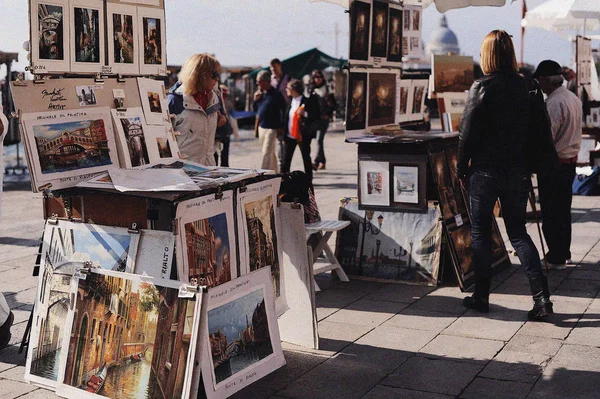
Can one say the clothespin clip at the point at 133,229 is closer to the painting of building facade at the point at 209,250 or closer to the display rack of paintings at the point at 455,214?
the painting of building facade at the point at 209,250

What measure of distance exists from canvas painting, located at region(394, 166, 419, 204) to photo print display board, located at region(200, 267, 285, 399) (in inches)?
97.7

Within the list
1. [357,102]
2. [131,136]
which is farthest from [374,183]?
[131,136]

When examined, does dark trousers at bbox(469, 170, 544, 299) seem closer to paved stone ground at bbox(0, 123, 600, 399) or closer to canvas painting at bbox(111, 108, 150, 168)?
paved stone ground at bbox(0, 123, 600, 399)

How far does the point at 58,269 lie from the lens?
3.99 metres

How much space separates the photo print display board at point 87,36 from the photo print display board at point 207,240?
3.31 ft

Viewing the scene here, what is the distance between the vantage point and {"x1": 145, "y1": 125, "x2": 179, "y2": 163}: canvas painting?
4.48m

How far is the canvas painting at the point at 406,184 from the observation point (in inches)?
250

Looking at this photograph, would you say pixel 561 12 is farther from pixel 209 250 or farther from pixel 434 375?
pixel 209 250

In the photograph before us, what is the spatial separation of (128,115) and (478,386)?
232 cm

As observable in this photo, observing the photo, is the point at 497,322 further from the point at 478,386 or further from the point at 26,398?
the point at 26,398

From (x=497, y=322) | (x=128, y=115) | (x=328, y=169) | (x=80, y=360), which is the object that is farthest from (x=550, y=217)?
(x=328, y=169)

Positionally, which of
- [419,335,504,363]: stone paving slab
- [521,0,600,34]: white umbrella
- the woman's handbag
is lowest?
[419,335,504,363]: stone paving slab

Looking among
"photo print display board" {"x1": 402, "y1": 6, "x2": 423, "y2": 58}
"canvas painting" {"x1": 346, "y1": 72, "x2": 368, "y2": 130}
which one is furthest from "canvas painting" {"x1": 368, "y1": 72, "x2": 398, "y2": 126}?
"photo print display board" {"x1": 402, "y1": 6, "x2": 423, "y2": 58}

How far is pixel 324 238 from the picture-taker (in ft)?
20.8
